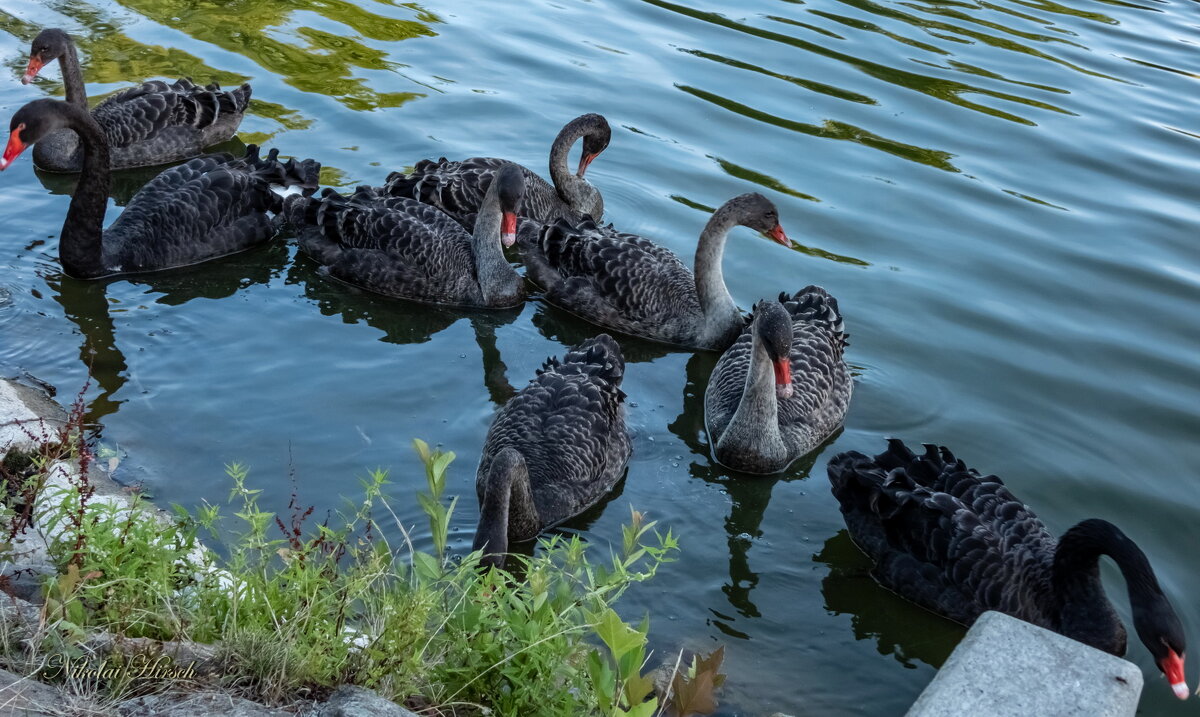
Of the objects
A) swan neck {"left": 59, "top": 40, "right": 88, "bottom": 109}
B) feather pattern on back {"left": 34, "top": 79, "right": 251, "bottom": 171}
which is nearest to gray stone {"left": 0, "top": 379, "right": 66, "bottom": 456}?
feather pattern on back {"left": 34, "top": 79, "right": 251, "bottom": 171}

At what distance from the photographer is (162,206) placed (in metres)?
8.46

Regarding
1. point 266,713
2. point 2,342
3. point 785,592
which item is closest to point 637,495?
point 785,592

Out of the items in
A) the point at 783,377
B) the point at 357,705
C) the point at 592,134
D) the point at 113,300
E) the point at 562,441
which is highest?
the point at 592,134

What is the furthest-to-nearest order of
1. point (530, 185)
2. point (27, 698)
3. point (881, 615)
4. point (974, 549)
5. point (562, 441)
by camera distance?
1. point (530, 185)
2. point (562, 441)
3. point (881, 615)
4. point (974, 549)
5. point (27, 698)

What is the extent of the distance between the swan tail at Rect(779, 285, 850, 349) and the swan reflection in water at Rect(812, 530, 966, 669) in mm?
1799

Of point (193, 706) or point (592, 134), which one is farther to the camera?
point (592, 134)

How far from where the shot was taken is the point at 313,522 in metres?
5.79

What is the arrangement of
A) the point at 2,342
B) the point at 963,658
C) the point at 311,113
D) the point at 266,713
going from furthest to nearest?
the point at 311,113 < the point at 2,342 < the point at 963,658 < the point at 266,713

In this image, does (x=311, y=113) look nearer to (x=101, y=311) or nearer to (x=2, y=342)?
(x=101, y=311)

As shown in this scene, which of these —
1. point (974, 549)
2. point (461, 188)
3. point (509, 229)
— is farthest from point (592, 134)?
point (974, 549)

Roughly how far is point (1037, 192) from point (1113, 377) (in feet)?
9.98

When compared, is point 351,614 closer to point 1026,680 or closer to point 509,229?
point 1026,680

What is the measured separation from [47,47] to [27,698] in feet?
27.5

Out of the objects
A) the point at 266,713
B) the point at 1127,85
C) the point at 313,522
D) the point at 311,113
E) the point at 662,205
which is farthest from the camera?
the point at 1127,85
